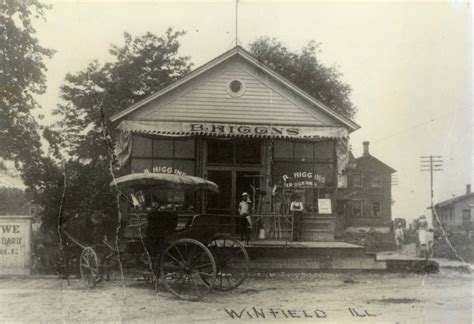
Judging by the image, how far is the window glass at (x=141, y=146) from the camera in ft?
49.8

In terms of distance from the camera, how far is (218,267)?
1011 centimetres

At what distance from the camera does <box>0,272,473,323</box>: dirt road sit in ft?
28.2

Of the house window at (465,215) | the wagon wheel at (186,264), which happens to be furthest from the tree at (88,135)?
the house window at (465,215)

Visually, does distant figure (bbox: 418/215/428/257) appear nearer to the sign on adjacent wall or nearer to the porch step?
the porch step

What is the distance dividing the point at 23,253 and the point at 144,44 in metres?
6.27

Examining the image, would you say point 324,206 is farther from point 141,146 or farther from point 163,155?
point 141,146

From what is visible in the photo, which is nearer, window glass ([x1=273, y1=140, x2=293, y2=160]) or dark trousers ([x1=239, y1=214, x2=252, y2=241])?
dark trousers ([x1=239, y1=214, x2=252, y2=241])

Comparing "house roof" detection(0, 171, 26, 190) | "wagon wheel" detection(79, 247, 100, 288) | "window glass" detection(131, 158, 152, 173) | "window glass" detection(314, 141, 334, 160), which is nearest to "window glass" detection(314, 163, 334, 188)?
"window glass" detection(314, 141, 334, 160)

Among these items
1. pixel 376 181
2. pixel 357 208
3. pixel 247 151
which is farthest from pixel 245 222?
pixel 357 208

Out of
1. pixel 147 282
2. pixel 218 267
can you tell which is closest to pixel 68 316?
pixel 147 282

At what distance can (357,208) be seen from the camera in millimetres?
41938
